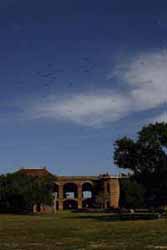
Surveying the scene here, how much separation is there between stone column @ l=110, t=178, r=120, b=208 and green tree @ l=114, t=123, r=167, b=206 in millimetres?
82896

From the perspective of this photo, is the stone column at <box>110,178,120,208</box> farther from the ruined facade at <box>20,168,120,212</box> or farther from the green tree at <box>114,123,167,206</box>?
the green tree at <box>114,123,167,206</box>

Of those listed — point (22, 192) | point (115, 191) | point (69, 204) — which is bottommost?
point (22, 192)

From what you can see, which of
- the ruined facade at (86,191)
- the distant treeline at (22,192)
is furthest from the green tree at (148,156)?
the ruined facade at (86,191)

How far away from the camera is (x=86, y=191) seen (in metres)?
178

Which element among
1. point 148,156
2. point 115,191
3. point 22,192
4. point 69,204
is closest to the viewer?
point 148,156

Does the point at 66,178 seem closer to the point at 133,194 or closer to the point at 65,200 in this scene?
the point at 65,200

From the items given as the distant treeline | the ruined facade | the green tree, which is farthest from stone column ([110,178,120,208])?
the green tree

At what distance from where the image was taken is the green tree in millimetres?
80938

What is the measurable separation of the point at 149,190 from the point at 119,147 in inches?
357

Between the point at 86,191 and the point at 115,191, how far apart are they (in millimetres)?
13692

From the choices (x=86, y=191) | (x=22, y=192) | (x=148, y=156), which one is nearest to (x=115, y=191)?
(x=86, y=191)

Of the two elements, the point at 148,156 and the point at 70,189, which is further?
the point at 70,189

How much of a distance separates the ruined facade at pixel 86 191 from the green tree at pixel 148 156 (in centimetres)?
8281

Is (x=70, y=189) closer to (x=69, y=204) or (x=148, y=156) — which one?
(x=69, y=204)
